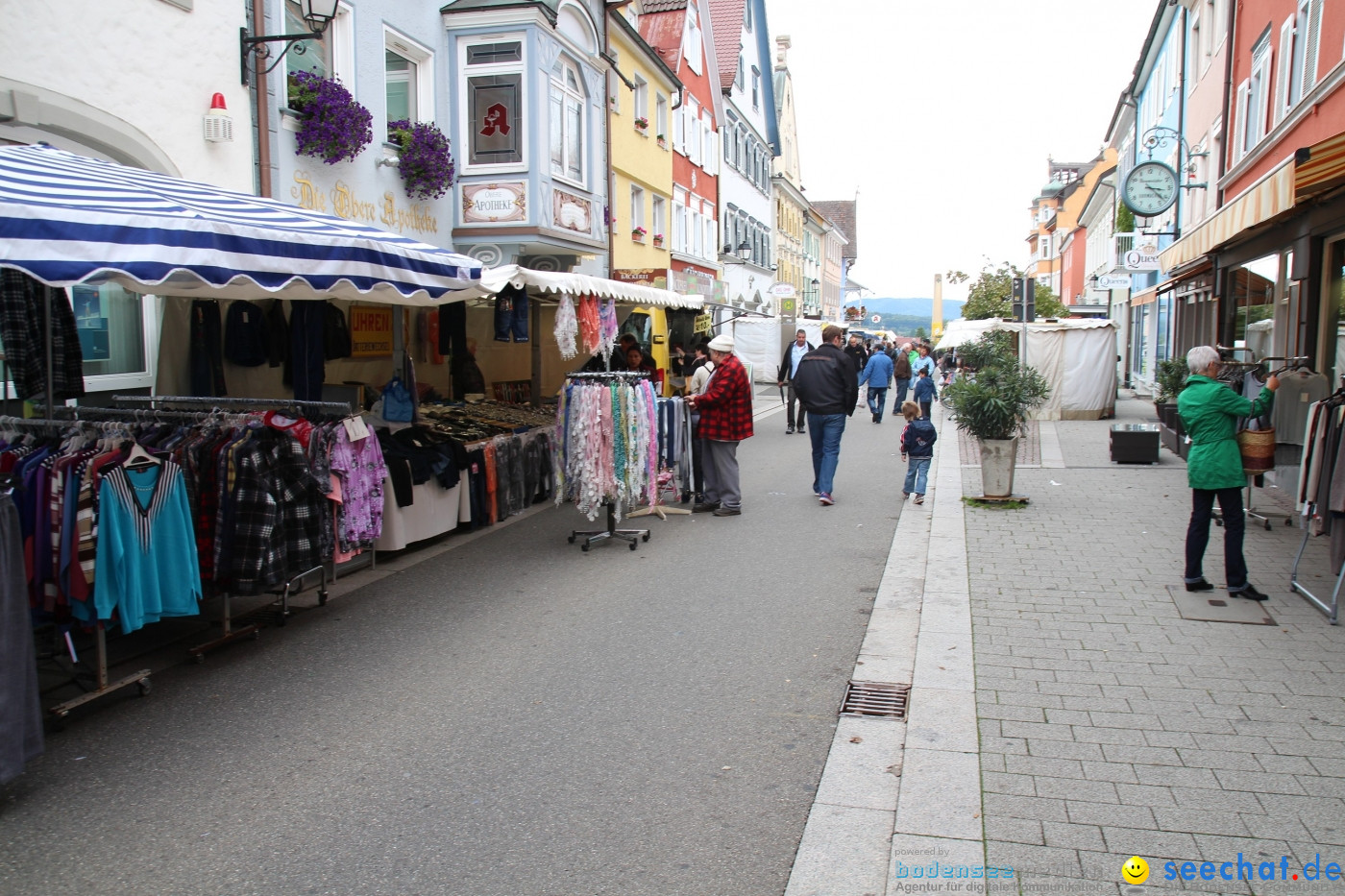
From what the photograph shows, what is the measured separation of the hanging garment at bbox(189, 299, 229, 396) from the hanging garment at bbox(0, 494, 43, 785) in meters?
5.28

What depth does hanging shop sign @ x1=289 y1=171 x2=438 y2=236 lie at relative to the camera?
38.4ft

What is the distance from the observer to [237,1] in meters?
10.4

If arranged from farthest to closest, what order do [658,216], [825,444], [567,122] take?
[658,216]
[567,122]
[825,444]

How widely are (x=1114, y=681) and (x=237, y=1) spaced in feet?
34.1

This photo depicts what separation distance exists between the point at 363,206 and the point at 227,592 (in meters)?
8.22

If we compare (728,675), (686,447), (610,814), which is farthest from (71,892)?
(686,447)

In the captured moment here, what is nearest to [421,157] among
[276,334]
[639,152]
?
[276,334]

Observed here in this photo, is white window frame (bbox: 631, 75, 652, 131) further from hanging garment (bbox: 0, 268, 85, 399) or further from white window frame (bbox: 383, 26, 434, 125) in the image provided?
hanging garment (bbox: 0, 268, 85, 399)

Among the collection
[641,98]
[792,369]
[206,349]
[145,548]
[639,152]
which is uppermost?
[641,98]

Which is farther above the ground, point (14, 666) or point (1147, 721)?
point (14, 666)

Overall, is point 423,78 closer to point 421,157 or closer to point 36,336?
point 421,157

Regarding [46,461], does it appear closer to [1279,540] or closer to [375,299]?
[375,299]

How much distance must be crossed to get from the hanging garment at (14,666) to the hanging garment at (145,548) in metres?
0.83

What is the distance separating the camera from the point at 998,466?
10.7m
